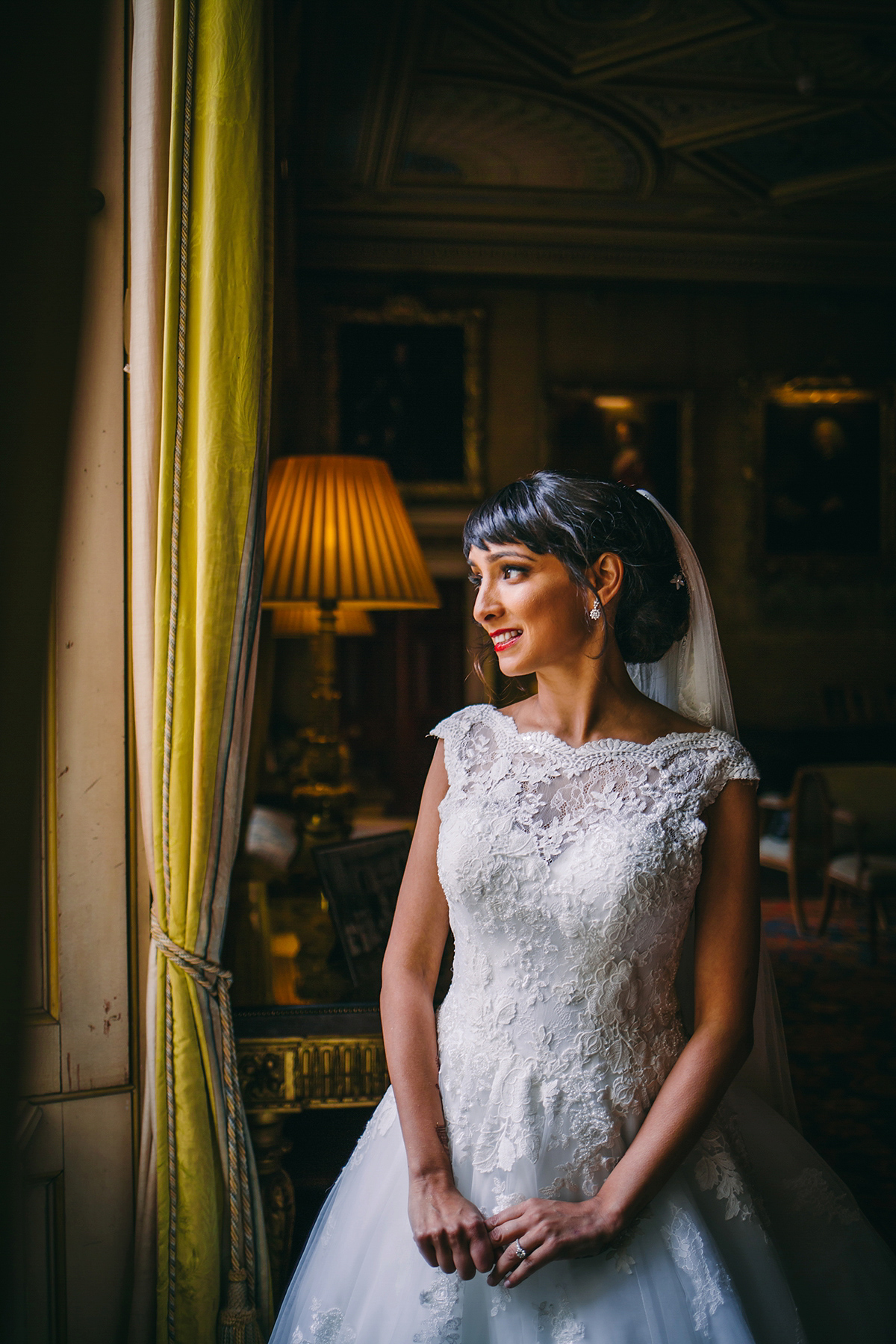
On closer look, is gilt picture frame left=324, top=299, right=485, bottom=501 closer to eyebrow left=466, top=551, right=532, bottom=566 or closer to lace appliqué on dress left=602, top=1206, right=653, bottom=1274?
eyebrow left=466, top=551, right=532, bottom=566

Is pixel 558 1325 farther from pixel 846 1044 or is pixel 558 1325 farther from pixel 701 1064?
pixel 846 1044

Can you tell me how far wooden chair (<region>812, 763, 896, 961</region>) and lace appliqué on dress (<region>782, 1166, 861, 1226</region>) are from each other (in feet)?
12.6

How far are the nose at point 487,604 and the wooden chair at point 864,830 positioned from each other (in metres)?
4.21

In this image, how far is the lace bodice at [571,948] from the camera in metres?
1.28

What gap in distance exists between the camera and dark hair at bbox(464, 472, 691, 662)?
1418mm

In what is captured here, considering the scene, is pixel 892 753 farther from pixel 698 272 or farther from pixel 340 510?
pixel 340 510

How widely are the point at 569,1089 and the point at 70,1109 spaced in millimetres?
887

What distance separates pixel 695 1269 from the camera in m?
1.17

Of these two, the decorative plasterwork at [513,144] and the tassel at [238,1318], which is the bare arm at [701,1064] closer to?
the tassel at [238,1318]

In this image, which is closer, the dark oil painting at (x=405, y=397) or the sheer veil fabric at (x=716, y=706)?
the sheer veil fabric at (x=716, y=706)

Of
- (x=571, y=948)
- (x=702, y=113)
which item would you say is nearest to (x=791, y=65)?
(x=702, y=113)

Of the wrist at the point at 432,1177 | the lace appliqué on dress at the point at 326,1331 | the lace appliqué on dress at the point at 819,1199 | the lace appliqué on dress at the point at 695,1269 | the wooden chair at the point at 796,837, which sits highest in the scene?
the wrist at the point at 432,1177

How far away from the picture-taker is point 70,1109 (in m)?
1.57

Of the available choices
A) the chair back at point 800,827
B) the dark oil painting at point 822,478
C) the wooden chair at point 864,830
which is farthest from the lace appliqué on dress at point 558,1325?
the dark oil painting at point 822,478
